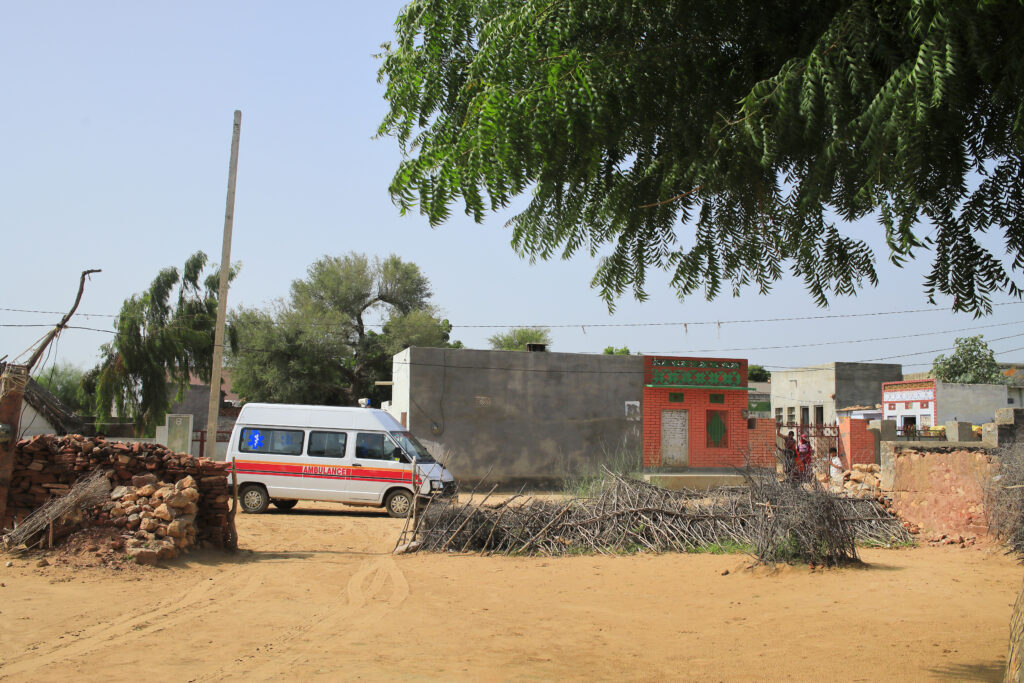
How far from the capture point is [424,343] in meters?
48.4

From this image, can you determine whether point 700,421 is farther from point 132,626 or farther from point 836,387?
point 132,626

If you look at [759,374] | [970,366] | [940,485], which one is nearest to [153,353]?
[940,485]

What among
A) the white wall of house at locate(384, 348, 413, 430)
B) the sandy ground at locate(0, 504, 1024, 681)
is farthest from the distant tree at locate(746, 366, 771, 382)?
the sandy ground at locate(0, 504, 1024, 681)

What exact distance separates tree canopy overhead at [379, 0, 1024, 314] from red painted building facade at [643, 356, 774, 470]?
73.8ft

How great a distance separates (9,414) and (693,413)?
822 inches

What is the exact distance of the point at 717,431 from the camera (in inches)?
1085

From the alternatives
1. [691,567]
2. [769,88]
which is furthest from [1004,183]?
[691,567]

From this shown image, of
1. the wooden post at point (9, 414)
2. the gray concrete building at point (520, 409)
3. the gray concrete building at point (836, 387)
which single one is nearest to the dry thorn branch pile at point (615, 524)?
the wooden post at point (9, 414)

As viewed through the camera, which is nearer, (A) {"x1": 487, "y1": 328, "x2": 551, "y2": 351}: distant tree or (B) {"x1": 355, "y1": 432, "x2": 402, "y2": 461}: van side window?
(B) {"x1": 355, "y1": 432, "x2": 402, "y2": 461}: van side window

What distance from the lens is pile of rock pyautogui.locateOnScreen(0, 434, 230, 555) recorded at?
1152cm

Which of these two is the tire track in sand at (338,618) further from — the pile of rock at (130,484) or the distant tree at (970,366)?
the distant tree at (970,366)

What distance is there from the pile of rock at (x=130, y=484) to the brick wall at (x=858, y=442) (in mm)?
19681

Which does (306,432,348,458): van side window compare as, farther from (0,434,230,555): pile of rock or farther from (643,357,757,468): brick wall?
(643,357,757,468): brick wall

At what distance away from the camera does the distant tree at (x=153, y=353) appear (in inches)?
1216
